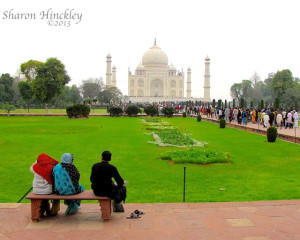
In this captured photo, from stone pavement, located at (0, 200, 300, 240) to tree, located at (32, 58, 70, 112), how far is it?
2792cm

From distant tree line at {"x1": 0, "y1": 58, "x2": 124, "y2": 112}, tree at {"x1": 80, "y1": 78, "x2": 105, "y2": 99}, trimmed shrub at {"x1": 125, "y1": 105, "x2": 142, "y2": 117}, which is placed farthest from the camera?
tree at {"x1": 80, "y1": 78, "x2": 105, "y2": 99}

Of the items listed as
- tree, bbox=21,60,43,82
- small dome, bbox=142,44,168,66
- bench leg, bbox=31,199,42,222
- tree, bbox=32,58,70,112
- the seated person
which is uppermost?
small dome, bbox=142,44,168,66

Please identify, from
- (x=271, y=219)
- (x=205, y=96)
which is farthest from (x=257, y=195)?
(x=205, y=96)

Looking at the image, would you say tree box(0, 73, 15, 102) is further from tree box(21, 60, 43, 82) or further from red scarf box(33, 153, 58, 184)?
red scarf box(33, 153, 58, 184)

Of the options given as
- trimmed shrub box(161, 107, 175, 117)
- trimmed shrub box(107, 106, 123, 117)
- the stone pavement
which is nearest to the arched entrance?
trimmed shrub box(161, 107, 175, 117)

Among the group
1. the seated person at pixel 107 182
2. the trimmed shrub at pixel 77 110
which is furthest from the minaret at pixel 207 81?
the seated person at pixel 107 182

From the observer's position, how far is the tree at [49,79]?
1249 inches

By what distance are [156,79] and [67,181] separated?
63843 mm

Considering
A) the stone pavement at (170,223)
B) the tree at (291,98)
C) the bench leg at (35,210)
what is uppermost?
the tree at (291,98)

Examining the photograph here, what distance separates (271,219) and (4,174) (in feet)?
16.7

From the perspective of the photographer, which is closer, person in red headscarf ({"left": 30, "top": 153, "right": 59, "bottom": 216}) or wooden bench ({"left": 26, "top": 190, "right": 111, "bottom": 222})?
wooden bench ({"left": 26, "top": 190, "right": 111, "bottom": 222})

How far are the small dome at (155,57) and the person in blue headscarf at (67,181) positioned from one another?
63061 mm

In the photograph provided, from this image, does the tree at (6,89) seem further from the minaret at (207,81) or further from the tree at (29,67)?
the minaret at (207,81)

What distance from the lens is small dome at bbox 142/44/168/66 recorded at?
6669cm
